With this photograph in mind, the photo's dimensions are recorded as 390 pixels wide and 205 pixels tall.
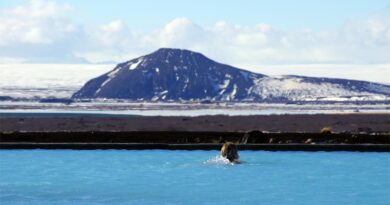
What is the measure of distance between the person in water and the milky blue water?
26cm

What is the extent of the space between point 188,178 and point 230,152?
3.19m

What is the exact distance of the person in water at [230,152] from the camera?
1075 inches

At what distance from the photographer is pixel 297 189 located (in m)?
22.1

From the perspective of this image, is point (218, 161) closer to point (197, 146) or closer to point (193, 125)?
point (197, 146)

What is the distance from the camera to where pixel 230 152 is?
90.2 feet

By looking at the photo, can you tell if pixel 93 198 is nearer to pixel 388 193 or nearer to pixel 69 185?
pixel 69 185

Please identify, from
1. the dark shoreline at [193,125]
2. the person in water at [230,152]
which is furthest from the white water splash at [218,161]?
the dark shoreline at [193,125]

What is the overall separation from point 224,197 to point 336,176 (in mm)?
5287

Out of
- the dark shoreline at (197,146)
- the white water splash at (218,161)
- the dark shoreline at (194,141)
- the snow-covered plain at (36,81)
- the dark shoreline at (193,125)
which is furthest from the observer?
the snow-covered plain at (36,81)

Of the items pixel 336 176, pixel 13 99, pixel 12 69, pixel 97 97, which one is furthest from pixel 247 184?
pixel 97 97

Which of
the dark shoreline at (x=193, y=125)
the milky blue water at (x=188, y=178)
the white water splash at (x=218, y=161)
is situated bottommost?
the milky blue water at (x=188, y=178)

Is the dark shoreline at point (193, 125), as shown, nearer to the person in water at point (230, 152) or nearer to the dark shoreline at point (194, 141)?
the dark shoreline at point (194, 141)

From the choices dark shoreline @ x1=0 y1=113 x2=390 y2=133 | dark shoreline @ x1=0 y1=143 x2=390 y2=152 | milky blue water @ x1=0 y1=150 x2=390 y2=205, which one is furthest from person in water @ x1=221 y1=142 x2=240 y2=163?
dark shoreline @ x1=0 y1=113 x2=390 y2=133

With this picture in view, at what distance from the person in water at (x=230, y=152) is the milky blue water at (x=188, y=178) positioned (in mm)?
258
